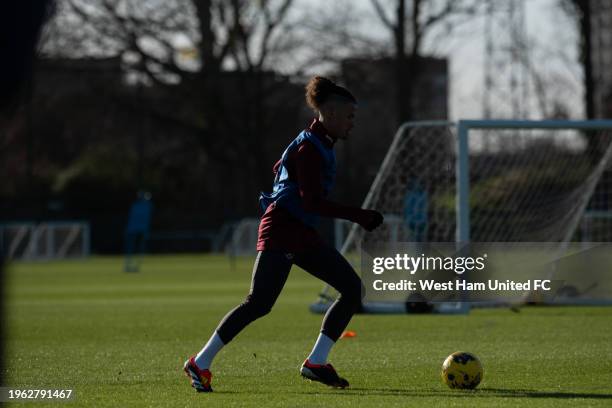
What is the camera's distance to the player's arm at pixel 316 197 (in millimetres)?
7031

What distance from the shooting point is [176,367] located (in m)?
8.88

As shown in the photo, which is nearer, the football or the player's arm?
the player's arm

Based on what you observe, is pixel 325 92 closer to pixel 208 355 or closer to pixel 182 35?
pixel 208 355

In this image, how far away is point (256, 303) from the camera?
7270 millimetres

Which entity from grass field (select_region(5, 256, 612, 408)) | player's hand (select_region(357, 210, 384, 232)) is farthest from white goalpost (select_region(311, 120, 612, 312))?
player's hand (select_region(357, 210, 384, 232))

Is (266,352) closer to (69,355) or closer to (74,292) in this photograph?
(69,355)

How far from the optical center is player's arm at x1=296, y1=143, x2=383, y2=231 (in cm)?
703

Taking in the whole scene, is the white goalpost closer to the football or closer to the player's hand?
the football

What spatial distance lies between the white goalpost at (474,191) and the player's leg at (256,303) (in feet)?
19.3

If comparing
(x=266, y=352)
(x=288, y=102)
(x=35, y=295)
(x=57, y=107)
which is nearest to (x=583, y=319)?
(x=266, y=352)

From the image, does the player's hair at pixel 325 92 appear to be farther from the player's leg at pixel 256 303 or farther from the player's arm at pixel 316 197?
the player's leg at pixel 256 303

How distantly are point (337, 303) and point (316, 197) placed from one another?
770 millimetres

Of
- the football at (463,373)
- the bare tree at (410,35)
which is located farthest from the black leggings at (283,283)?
the bare tree at (410,35)

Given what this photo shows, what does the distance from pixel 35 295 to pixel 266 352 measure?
11.1 metres
